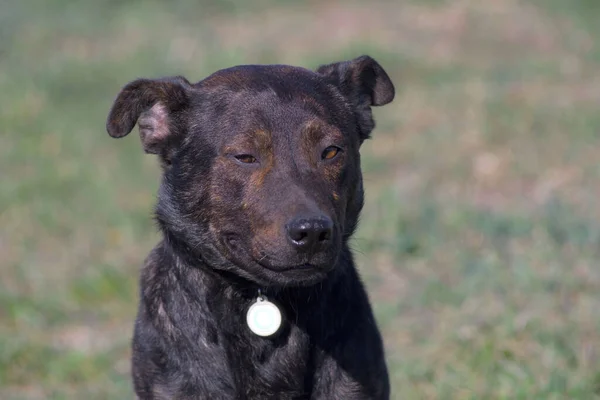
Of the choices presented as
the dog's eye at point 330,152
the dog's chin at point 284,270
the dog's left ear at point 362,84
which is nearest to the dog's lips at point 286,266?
the dog's chin at point 284,270

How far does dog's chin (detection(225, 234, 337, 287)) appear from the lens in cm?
439

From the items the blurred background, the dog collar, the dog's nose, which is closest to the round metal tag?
the dog collar

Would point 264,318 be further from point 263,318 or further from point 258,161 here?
point 258,161

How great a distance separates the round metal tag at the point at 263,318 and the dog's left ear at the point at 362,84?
963 millimetres

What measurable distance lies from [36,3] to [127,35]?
9.48ft

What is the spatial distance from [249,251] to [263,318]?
337mm

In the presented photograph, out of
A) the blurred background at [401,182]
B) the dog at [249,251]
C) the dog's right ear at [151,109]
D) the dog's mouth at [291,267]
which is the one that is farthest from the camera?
the blurred background at [401,182]

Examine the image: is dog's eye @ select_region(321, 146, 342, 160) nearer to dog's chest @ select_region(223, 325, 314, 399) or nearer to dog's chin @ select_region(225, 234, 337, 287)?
dog's chin @ select_region(225, 234, 337, 287)

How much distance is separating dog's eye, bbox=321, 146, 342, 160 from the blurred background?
191 centimetres

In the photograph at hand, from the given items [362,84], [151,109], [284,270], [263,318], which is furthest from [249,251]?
[362,84]

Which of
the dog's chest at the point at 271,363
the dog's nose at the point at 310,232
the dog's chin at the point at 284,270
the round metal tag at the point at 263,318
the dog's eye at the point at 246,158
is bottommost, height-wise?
the dog's chest at the point at 271,363

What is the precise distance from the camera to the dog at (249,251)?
458 centimetres

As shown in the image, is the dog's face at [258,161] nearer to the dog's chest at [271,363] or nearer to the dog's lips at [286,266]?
the dog's lips at [286,266]

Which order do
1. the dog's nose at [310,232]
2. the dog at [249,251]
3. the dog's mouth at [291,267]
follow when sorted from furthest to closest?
1. the dog at [249,251]
2. the dog's mouth at [291,267]
3. the dog's nose at [310,232]
